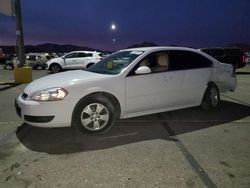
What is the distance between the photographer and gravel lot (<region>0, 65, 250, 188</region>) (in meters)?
2.84

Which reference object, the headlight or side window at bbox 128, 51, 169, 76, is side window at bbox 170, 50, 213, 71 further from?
the headlight

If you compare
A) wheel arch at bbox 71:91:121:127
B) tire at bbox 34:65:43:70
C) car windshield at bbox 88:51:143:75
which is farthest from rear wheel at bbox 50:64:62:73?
wheel arch at bbox 71:91:121:127

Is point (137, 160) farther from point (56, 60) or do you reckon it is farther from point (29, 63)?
point (29, 63)

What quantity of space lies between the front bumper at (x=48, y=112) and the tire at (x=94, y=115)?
0.46ft

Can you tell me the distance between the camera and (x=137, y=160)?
3.32 metres

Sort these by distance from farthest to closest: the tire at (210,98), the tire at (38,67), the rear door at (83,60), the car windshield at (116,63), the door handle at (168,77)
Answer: the tire at (38,67), the rear door at (83,60), the tire at (210,98), the door handle at (168,77), the car windshield at (116,63)

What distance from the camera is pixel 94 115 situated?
4.19 m

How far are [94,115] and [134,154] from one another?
3.52 feet

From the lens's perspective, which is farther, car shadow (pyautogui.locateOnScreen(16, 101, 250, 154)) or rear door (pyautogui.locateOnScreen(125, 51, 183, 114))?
rear door (pyautogui.locateOnScreen(125, 51, 183, 114))

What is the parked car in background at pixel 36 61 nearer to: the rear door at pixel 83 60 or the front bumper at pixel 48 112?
the rear door at pixel 83 60

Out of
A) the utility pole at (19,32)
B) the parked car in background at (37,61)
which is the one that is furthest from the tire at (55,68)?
the parked car in background at (37,61)

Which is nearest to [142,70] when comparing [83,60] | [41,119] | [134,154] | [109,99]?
[109,99]

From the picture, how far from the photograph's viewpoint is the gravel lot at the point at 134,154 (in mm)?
2836

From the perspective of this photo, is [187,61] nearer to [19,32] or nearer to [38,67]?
[19,32]
